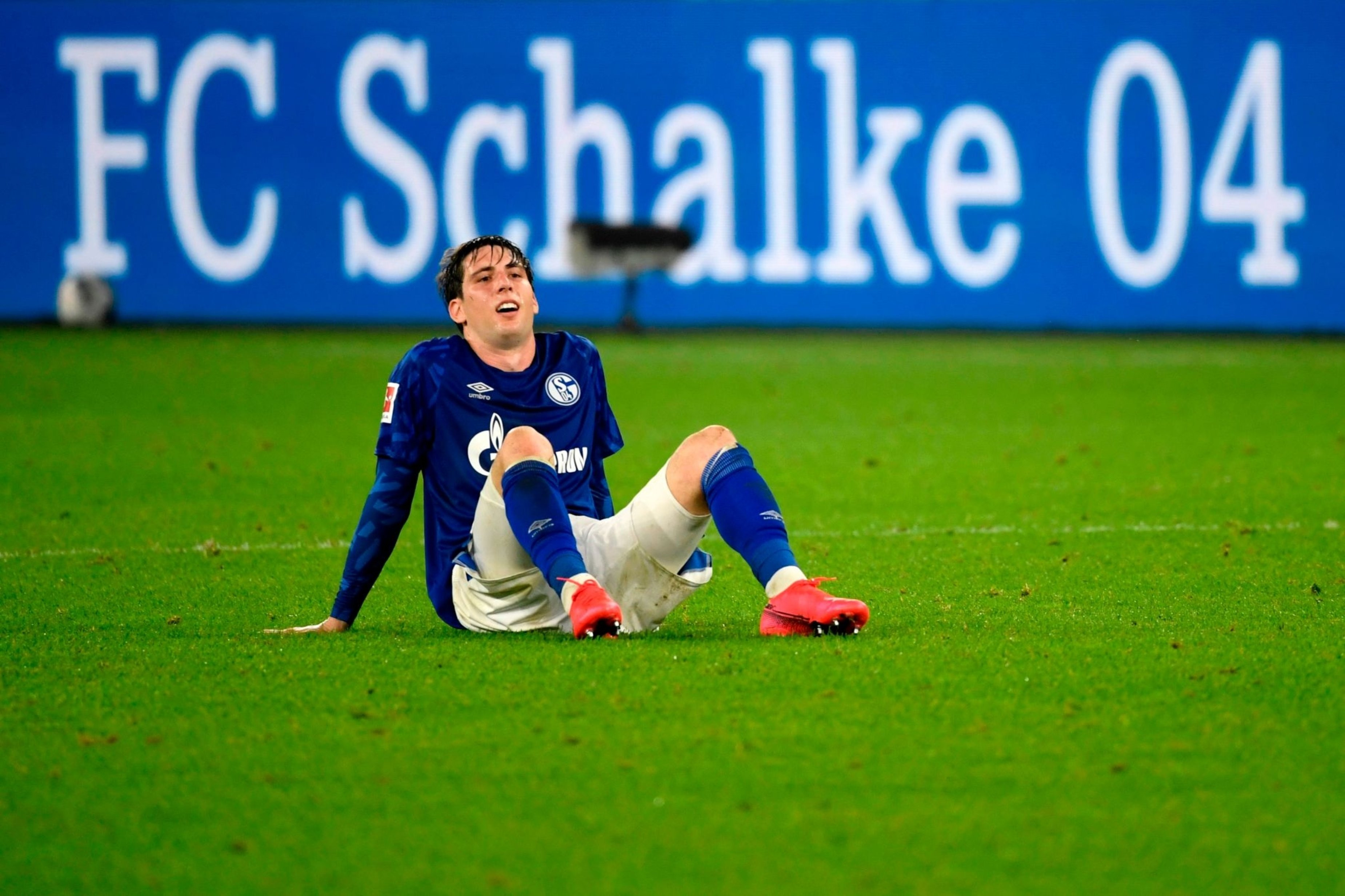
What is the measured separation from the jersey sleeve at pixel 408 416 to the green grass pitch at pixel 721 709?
19.1 inches

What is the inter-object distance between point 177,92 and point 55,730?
14969 millimetres

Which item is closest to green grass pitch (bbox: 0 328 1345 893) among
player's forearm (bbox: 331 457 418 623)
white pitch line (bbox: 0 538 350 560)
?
white pitch line (bbox: 0 538 350 560)

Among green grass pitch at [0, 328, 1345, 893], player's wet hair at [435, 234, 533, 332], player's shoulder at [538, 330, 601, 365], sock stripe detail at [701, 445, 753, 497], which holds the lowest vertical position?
green grass pitch at [0, 328, 1345, 893]

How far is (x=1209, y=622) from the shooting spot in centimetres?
475

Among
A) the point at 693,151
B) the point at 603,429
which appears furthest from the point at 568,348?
the point at 693,151

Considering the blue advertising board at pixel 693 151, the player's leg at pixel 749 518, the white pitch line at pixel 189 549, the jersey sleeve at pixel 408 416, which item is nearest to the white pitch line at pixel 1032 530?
the white pitch line at pixel 189 549

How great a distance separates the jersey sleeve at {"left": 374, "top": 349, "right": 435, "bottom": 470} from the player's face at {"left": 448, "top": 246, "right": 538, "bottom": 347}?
0.18 meters

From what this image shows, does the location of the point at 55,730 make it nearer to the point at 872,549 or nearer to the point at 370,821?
the point at 370,821

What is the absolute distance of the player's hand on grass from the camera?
4594 mm

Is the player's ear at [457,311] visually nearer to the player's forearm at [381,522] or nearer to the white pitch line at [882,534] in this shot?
the player's forearm at [381,522]

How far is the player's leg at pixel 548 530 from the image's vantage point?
413 cm

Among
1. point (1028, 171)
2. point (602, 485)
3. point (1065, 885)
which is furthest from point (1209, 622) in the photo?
point (1028, 171)

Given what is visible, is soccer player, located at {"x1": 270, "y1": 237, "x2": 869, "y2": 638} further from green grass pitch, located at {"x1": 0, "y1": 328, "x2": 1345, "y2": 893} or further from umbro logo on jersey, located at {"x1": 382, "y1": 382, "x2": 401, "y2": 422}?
green grass pitch, located at {"x1": 0, "y1": 328, "x2": 1345, "y2": 893}

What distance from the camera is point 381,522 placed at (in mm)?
4426
